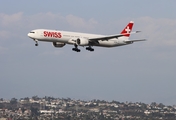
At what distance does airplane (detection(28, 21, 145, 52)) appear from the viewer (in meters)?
112

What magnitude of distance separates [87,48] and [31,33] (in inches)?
468

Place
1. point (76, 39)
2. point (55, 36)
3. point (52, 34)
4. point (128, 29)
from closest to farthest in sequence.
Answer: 1. point (55, 36)
2. point (52, 34)
3. point (76, 39)
4. point (128, 29)

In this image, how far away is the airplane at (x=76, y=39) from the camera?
368 feet

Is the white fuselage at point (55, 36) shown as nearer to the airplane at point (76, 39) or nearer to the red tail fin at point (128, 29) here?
the airplane at point (76, 39)

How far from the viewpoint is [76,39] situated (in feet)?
374

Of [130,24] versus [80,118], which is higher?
[130,24]

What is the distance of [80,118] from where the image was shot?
19200 centimetres

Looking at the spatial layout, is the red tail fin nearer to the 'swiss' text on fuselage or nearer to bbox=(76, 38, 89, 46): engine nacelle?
bbox=(76, 38, 89, 46): engine nacelle

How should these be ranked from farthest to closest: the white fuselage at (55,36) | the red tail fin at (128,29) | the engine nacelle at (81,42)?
the red tail fin at (128,29) → the engine nacelle at (81,42) → the white fuselage at (55,36)

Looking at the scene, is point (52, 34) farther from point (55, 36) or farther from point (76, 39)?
point (76, 39)

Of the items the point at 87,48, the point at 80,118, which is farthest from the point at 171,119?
the point at 87,48

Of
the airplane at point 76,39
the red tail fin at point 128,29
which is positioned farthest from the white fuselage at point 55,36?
the red tail fin at point 128,29

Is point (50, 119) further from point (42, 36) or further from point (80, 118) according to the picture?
point (42, 36)

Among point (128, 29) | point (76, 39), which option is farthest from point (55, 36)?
point (128, 29)
